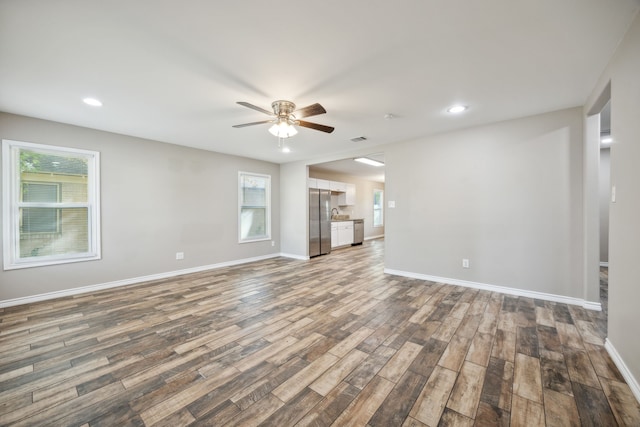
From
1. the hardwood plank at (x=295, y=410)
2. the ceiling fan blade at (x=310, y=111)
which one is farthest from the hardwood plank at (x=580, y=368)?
the ceiling fan blade at (x=310, y=111)

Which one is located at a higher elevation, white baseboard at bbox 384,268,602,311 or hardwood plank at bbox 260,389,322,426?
white baseboard at bbox 384,268,602,311

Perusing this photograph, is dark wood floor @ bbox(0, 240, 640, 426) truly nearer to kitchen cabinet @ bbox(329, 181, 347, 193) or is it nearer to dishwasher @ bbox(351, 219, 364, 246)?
kitchen cabinet @ bbox(329, 181, 347, 193)

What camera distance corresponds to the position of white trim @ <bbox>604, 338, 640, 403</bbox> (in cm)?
160

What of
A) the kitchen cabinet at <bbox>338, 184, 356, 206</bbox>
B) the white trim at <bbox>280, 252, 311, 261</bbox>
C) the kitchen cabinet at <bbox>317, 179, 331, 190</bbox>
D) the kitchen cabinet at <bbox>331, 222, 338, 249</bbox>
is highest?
the kitchen cabinet at <bbox>317, 179, 331, 190</bbox>

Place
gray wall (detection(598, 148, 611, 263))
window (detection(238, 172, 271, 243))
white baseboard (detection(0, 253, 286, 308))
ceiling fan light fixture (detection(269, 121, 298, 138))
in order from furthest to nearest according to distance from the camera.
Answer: window (detection(238, 172, 271, 243)), gray wall (detection(598, 148, 611, 263)), white baseboard (detection(0, 253, 286, 308)), ceiling fan light fixture (detection(269, 121, 298, 138))

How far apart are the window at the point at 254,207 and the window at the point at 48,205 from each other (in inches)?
101

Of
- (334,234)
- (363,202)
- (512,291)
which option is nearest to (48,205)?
(334,234)

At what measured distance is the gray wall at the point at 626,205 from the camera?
164cm

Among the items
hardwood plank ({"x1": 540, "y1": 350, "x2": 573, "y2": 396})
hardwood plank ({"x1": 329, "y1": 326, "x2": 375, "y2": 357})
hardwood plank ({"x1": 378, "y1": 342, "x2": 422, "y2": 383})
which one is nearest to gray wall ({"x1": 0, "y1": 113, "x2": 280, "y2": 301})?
hardwood plank ({"x1": 329, "y1": 326, "x2": 375, "y2": 357})

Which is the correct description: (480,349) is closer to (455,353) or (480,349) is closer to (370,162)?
(455,353)

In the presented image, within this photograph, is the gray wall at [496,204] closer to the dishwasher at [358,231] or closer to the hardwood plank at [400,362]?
the hardwood plank at [400,362]

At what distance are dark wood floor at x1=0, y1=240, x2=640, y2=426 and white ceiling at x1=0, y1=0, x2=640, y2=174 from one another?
2488mm

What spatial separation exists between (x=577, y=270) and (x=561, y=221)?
2.06ft

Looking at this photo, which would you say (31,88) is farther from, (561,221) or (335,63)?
(561,221)
